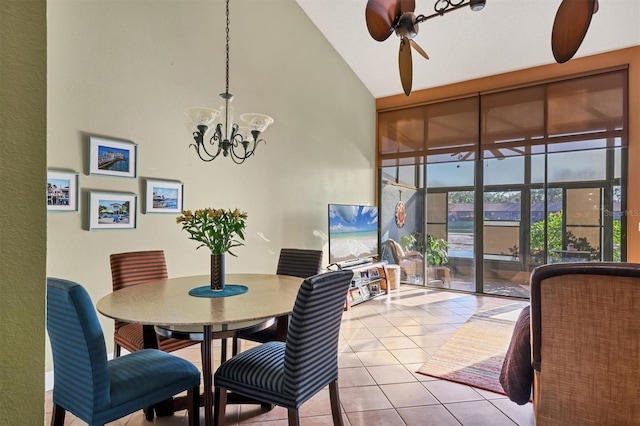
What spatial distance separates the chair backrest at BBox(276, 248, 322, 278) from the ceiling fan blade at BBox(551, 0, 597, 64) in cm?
210

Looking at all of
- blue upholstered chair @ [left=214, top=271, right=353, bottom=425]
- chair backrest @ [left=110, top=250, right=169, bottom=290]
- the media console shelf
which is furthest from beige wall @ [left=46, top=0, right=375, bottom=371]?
blue upholstered chair @ [left=214, top=271, right=353, bottom=425]

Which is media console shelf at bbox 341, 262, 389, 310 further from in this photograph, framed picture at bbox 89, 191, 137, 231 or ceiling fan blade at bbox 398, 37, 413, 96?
ceiling fan blade at bbox 398, 37, 413, 96

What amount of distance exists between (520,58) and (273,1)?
3382mm

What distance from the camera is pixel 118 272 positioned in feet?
8.42

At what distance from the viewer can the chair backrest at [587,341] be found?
1.51 metres

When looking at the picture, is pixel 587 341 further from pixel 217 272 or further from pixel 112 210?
pixel 112 210

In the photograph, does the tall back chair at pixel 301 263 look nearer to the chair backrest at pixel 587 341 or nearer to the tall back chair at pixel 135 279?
the tall back chair at pixel 135 279

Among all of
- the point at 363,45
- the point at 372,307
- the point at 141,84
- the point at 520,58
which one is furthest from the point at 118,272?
the point at 520,58

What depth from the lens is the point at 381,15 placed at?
6.98 ft

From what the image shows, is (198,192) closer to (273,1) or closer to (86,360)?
(86,360)

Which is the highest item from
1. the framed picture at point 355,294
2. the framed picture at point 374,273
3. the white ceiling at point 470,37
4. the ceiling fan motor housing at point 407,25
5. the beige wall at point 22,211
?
the white ceiling at point 470,37

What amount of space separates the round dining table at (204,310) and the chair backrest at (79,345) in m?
0.15

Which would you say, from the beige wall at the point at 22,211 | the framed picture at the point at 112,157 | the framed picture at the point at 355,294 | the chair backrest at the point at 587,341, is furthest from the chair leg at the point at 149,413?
the framed picture at the point at 355,294

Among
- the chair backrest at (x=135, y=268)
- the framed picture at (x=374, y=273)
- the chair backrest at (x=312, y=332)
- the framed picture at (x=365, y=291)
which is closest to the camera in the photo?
the chair backrest at (x=312, y=332)
